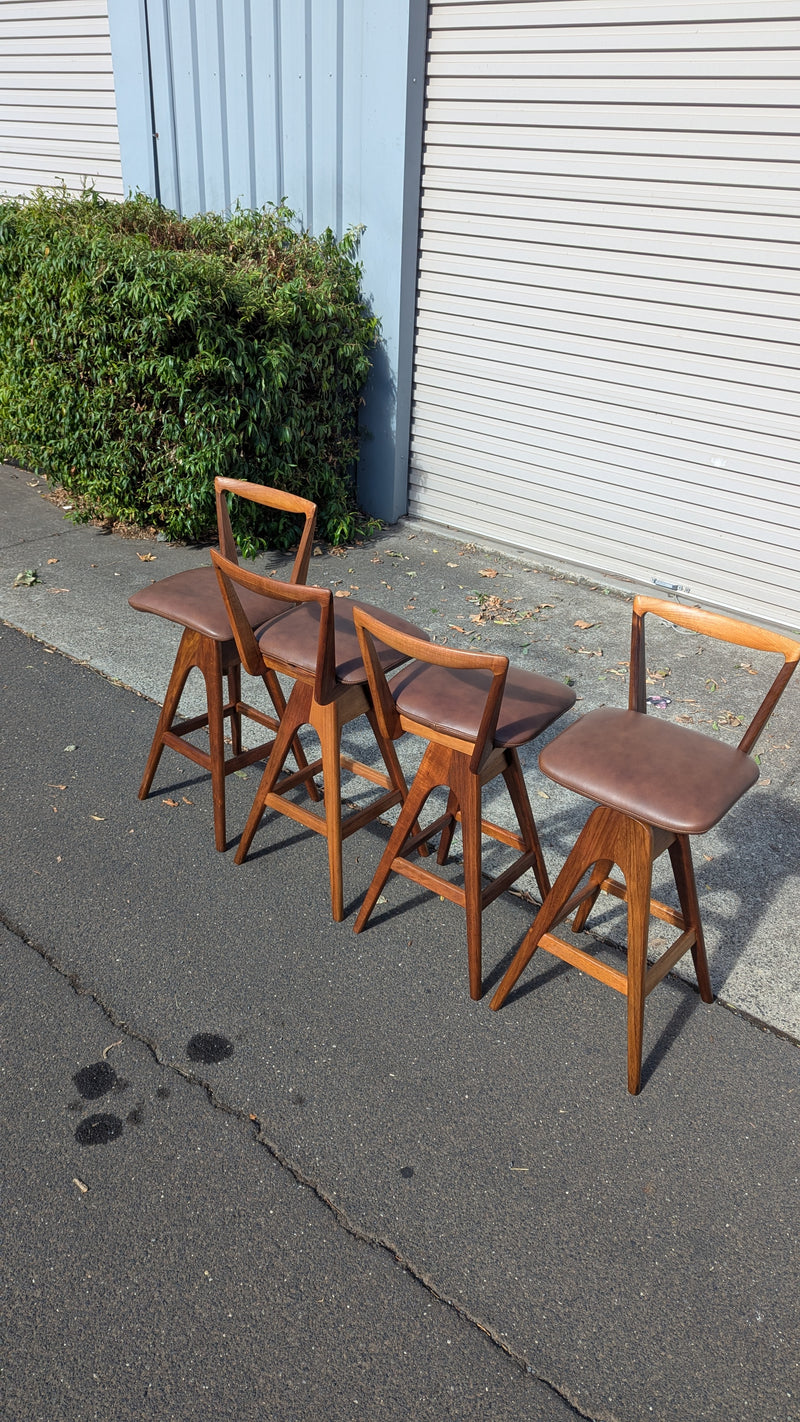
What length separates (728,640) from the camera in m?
2.81

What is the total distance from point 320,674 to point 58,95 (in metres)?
8.27

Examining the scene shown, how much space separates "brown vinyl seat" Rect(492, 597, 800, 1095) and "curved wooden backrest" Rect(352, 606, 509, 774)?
19cm

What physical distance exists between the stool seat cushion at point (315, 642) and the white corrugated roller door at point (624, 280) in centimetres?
320

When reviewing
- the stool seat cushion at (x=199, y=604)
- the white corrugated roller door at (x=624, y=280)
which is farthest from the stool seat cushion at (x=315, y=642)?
the white corrugated roller door at (x=624, y=280)

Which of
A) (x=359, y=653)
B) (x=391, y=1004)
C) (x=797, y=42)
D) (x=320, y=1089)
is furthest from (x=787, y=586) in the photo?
(x=320, y=1089)

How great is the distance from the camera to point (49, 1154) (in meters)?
2.68

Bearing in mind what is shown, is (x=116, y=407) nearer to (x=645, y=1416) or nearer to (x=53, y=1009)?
(x=53, y=1009)

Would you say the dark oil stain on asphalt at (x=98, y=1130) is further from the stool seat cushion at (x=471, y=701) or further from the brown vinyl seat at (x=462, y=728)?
the stool seat cushion at (x=471, y=701)

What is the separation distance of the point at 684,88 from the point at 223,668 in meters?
4.09

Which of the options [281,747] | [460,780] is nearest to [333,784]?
[281,747]

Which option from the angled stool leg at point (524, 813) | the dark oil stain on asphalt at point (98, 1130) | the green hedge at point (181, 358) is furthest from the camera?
the green hedge at point (181, 358)

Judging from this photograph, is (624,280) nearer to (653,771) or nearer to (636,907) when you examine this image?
(653,771)

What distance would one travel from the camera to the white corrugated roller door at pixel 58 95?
825cm

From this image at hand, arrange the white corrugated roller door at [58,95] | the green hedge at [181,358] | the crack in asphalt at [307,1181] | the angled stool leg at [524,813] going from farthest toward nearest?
the white corrugated roller door at [58,95] → the green hedge at [181,358] → the angled stool leg at [524,813] → the crack in asphalt at [307,1181]
